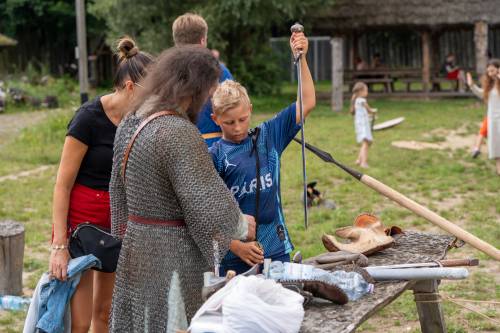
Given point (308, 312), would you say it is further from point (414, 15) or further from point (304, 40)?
point (414, 15)

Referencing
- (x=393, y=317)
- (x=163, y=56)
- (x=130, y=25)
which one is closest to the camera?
(x=163, y=56)

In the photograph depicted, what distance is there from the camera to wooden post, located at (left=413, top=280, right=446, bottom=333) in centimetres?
458

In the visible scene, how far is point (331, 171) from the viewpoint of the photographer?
11.9 meters

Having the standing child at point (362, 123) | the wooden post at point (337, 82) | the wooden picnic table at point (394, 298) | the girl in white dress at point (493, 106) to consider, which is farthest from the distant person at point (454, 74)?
the wooden picnic table at point (394, 298)

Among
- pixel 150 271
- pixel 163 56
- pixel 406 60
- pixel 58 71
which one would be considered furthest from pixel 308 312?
pixel 58 71

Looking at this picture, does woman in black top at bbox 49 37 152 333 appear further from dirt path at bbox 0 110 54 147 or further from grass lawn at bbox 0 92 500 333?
dirt path at bbox 0 110 54 147

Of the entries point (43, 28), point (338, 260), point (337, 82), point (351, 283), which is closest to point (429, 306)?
point (338, 260)

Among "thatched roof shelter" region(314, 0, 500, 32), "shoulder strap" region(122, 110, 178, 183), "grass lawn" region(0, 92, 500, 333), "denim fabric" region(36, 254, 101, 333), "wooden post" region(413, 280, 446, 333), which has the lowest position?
"grass lawn" region(0, 92, 500, 333)

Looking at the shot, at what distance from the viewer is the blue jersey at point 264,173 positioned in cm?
388

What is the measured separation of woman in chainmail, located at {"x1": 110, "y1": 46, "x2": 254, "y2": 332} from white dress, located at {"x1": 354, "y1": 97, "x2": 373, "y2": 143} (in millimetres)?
9177

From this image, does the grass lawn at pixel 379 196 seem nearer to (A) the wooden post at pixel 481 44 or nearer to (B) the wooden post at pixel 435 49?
(A) the wooden post at pixel 481 44

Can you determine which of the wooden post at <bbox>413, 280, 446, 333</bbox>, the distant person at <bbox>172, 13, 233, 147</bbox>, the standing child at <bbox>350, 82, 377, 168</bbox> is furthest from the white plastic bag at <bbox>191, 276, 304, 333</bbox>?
the standing child at <bbox>350, 82, 377, 168</bbox>

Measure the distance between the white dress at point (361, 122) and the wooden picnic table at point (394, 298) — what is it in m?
7.59

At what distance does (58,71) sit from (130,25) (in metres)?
13.7
